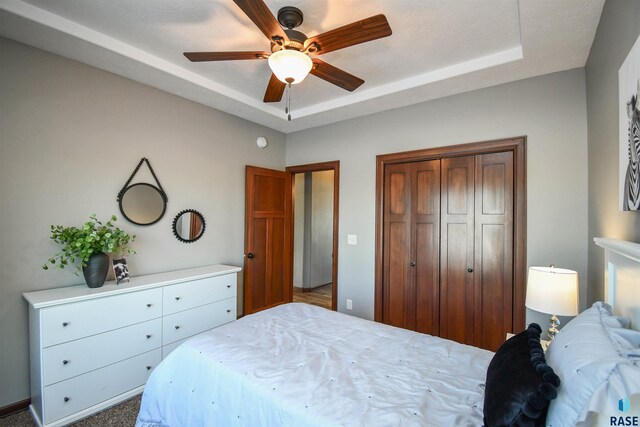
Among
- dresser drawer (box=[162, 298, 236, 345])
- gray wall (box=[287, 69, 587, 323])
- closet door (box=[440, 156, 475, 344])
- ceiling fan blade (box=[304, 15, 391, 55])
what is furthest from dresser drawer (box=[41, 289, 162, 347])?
closet door (box=[440, 156, 475, 344])

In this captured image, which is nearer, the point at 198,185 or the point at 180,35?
the point at 180,35

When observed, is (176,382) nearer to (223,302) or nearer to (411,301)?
(223,302)

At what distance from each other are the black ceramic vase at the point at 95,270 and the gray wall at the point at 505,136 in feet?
7.92

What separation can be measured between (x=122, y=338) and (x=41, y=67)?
2.13 meters

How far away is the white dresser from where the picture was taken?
1.90 metres

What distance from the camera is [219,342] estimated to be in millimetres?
1716

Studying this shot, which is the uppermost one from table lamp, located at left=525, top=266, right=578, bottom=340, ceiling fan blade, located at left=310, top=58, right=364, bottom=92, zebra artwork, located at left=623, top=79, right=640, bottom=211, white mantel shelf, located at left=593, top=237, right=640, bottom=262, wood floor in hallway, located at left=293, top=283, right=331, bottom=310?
ceiling fan blade, located at left=310, top=58, right=364, bottom=92

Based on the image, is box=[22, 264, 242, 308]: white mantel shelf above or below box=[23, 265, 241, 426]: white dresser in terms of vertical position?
above

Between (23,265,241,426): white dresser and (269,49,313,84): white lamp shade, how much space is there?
1944 mm

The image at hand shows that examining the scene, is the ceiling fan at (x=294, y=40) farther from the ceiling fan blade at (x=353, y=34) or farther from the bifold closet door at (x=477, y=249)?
the bifold closet door at (x=477, y=249)

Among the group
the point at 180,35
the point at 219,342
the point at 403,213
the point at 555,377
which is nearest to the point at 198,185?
the point at 180,35

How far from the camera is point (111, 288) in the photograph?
7.28ft

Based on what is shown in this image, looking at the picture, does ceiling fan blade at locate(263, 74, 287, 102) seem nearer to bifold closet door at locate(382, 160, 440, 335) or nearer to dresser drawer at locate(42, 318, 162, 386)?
bifold closet door at locate(382, 160, 440, 335)

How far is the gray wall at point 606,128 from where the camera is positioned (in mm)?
1289
